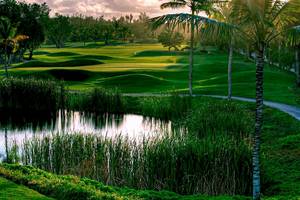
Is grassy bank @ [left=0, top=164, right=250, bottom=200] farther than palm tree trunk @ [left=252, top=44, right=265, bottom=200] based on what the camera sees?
No

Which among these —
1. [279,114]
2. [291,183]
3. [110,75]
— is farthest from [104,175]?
[110,75]

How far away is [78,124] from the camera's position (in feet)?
117

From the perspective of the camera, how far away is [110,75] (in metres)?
59.0

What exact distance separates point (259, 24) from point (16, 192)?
826 cm

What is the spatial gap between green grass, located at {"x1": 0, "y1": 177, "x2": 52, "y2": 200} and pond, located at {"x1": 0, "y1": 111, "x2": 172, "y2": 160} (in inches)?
620

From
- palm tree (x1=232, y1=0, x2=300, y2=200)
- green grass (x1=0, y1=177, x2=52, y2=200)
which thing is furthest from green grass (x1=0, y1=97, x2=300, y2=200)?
palm tree (x1=232, y1=0, x2=300, y2=200)

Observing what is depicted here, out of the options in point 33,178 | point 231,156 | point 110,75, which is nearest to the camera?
point 33,178

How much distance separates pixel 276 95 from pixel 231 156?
24.2 metres

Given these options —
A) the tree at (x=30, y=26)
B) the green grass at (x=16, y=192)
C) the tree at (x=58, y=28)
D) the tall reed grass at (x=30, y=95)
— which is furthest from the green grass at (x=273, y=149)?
the tree at (x=58, y=28)

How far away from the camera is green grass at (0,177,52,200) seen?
12.8 m

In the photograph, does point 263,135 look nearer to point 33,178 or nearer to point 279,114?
point 279,114

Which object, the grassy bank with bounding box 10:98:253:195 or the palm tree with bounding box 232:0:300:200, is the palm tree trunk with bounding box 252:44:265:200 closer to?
the palm tree with bounding box 232:0:300:200

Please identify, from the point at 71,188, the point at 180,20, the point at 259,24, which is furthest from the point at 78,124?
the point at 259,24

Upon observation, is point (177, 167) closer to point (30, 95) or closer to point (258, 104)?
point (258, 104)
